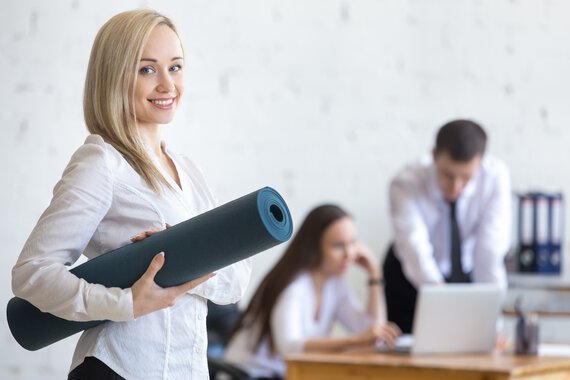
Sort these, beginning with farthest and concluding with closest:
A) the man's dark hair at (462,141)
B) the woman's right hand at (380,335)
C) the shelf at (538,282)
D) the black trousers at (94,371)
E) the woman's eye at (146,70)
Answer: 1. the shelf at (538,282)
2. the man's dark hair at (462,141)
3. the woman's right hand at (380,335)
4. the woman's eye at (146,70)
5. the black trousers at (94,371)

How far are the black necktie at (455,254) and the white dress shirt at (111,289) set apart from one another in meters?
2.36

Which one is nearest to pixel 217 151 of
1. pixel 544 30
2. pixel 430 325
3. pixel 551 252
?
pixel 430 325

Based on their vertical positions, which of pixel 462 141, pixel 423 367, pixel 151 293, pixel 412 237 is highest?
pixel 462 141

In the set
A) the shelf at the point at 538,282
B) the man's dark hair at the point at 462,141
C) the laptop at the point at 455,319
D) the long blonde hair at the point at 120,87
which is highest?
the man's dark hair at the point at 462,141

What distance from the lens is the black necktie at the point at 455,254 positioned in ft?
12.3

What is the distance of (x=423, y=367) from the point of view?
8.77 feet

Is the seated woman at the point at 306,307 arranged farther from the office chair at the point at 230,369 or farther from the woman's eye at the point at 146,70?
the woman's eye at the point at 146,70

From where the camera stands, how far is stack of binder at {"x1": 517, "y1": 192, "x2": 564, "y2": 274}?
15.3ft

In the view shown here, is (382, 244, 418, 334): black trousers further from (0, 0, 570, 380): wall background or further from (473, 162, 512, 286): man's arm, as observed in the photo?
(0, 0, 570, 380): wall background

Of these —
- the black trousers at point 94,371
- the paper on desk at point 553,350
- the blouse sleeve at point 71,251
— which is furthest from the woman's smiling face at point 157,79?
the paper on desk at point 553,350

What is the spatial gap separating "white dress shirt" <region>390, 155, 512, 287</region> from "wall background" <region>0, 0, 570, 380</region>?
661 mm

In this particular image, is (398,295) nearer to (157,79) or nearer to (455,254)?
(455,254)

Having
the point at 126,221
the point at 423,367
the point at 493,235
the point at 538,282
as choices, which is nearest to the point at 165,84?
the point at 126,221

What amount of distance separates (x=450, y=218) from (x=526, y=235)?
Answer: 110 cm
